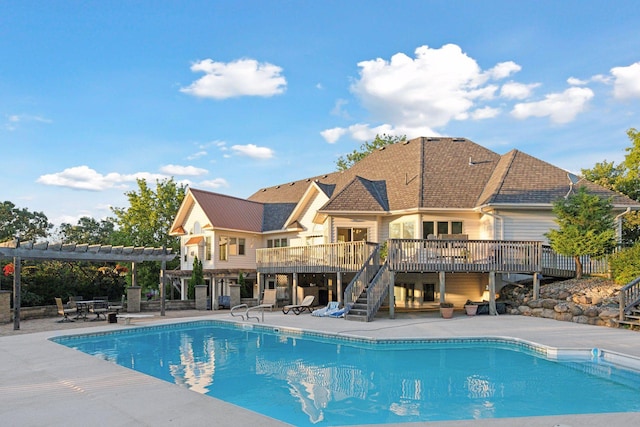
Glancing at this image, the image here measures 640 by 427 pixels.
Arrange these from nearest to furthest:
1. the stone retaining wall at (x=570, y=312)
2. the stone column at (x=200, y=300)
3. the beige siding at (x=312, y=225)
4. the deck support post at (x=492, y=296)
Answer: the stone retaining wall at (x=570, y=312) < the deck support post at (x=492, y=296) < the stone column at (x=200, y=300) < the beige siding at (x=312, y=225)

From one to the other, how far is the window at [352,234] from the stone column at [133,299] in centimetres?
976

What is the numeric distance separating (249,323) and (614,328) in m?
12.0

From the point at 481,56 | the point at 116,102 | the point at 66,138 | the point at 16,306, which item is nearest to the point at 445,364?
the point at 16,306

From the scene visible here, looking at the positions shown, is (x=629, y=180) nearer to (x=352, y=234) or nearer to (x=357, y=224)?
(x=357, y=224)

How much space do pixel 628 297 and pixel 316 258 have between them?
38.7 ft

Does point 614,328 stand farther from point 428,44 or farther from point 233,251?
point 233,251

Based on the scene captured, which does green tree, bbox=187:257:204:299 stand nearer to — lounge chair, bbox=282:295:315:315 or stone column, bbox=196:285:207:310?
stone column, bbox=196:285:207:310

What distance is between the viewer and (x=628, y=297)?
14820 millimetres

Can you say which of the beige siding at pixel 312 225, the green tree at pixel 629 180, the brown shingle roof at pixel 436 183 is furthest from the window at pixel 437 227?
the green tree at pixel 629 180

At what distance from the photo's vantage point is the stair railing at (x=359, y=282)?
18.2 metres

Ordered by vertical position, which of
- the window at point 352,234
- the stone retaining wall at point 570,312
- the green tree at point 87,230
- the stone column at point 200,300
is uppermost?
the green tree at point 87,230

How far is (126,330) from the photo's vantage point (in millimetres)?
16141

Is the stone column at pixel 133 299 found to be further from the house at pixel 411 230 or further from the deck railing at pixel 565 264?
the deck railing at pixel 565 264

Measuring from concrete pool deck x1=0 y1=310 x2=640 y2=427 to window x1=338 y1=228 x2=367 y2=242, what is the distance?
7.45m
